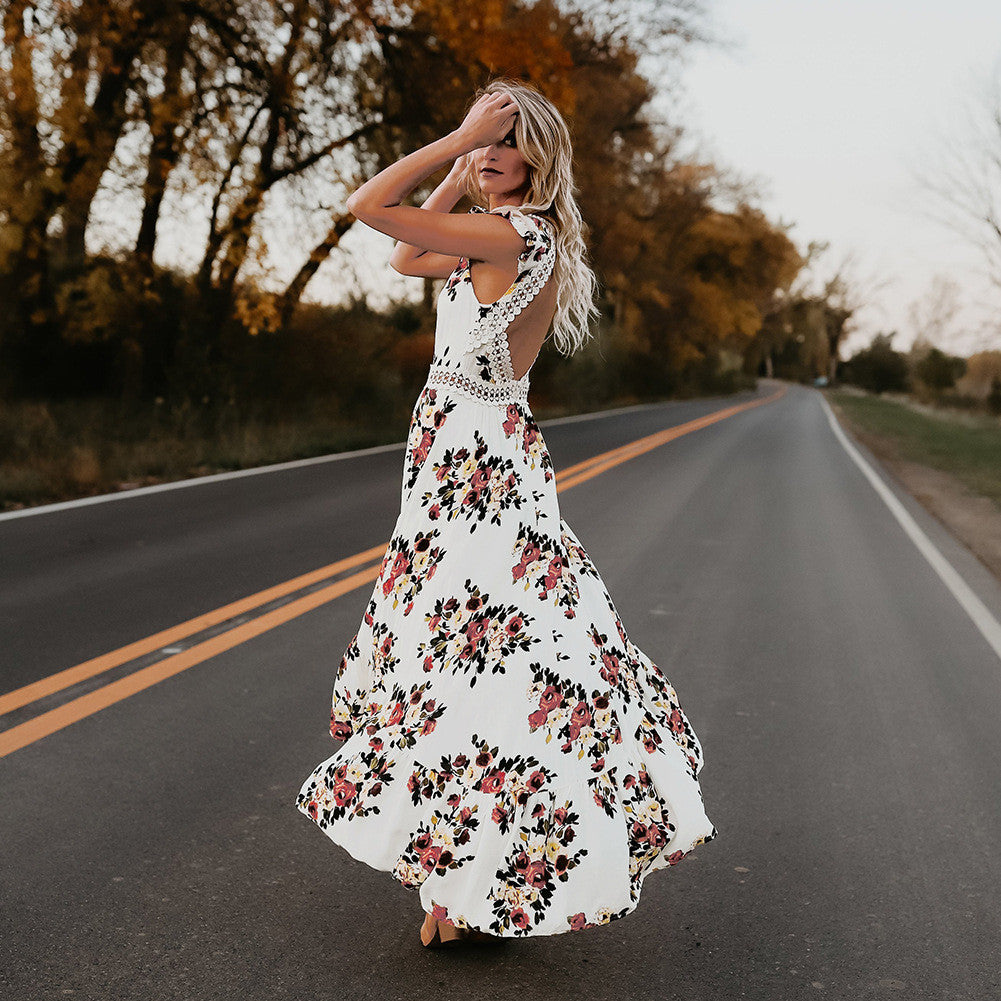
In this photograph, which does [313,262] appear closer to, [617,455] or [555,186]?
[617,455]

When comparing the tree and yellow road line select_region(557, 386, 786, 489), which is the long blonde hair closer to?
yellow road line select_region(557, 386, 786, 489)

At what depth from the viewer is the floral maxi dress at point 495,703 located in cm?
249

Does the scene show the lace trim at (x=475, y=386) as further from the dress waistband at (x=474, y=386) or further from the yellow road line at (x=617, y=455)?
the yellow road line at (x=617, y=455)

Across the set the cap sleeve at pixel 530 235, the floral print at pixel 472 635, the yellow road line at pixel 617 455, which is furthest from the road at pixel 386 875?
the yellow road line at pixel 617 455

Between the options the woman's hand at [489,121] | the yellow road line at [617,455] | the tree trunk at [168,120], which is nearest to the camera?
the woman's hand at [489,121]

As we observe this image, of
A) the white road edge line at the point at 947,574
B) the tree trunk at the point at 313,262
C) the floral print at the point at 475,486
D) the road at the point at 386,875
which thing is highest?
the tree trunk at the point at 313,262

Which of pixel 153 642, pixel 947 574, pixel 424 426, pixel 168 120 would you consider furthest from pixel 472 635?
pixel 168 120

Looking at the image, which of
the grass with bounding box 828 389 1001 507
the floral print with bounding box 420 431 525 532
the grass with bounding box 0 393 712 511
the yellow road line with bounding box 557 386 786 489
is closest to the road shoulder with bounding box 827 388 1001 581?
the grass with bounding box 828 389 1001 507

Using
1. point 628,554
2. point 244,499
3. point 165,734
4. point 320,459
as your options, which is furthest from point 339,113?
point 165,734

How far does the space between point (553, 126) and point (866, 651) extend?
3.92 meters

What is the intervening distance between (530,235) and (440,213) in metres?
0.21

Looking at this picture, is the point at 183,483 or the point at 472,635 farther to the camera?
the point at 183,483

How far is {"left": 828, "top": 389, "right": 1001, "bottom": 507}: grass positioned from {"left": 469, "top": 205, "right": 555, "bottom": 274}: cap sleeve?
36.7ft

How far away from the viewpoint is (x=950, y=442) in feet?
74.6
